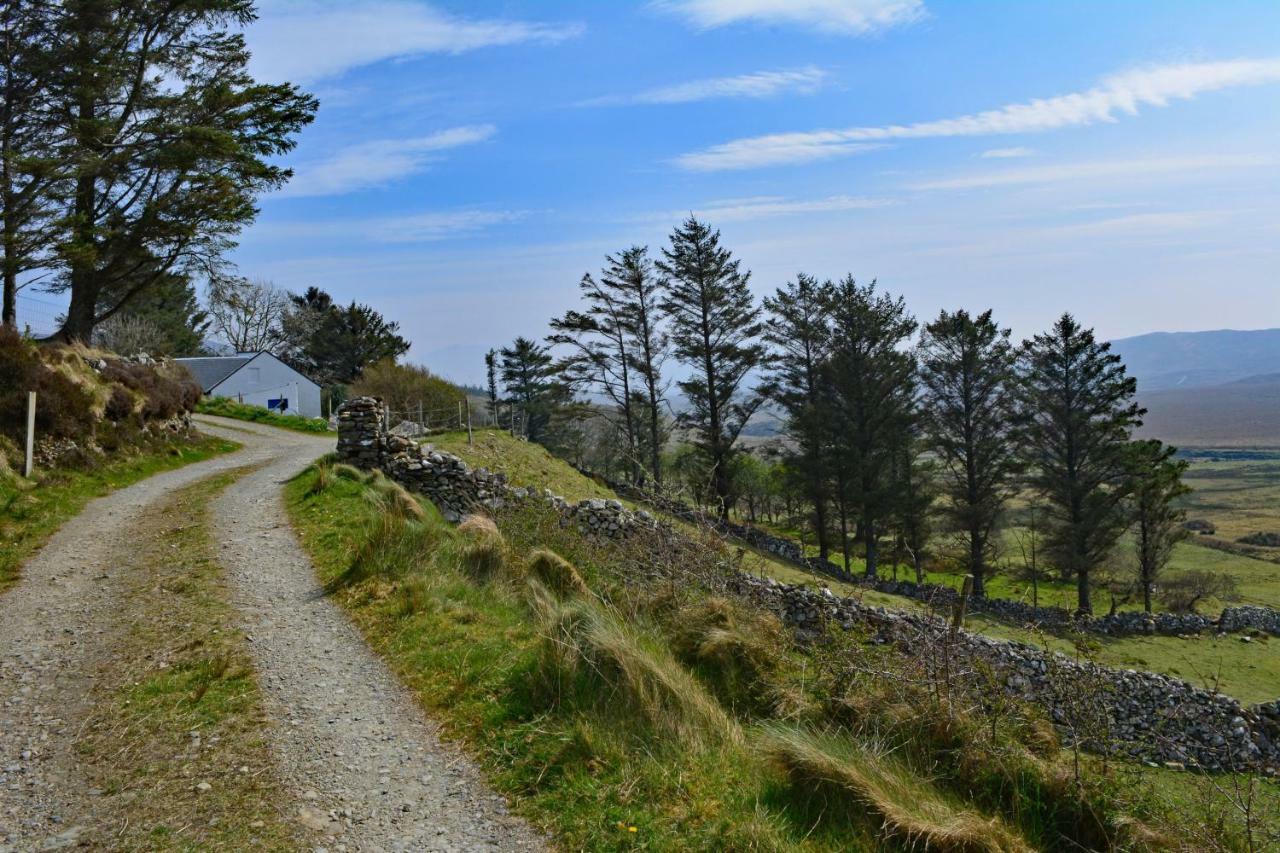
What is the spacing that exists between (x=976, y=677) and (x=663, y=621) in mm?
2884

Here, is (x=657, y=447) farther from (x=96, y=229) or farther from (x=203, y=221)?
(x=96, y=229)

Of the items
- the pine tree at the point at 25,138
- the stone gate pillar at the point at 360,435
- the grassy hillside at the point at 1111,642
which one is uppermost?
the pine tree at the point at 25,138

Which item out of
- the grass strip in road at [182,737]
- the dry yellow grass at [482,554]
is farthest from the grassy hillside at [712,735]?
the grass strip in road at [182,737]

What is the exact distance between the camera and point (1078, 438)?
104 ft

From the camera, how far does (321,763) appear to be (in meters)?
4.63

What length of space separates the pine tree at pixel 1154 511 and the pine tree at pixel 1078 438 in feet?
2.79

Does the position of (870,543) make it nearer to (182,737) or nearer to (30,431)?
(30,431)

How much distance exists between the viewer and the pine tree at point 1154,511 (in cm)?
3153

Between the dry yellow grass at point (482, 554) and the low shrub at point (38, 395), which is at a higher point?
the low shrub at point (38, 395)

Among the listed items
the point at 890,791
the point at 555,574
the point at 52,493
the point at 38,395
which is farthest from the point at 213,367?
the point at 890,791

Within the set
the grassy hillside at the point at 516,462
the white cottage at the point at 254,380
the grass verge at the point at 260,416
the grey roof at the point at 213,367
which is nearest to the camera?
the grassy hillside at the point at 516,462

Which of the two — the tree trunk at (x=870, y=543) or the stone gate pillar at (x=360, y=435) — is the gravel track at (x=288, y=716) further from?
the tree trunk at (x=870, y=543)

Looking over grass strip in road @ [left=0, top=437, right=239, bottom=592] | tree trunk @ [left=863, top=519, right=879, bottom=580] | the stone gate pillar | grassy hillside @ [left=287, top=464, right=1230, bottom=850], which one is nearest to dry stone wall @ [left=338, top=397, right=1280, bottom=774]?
the stone gate pillar

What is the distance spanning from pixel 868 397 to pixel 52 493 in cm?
2957
